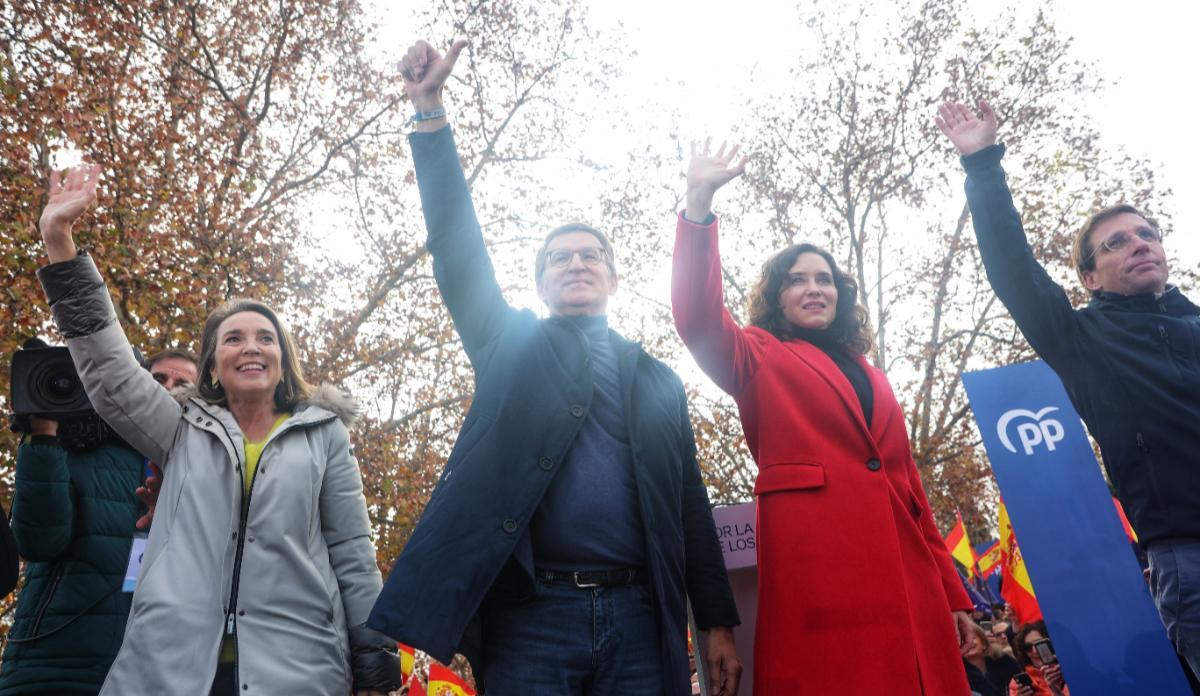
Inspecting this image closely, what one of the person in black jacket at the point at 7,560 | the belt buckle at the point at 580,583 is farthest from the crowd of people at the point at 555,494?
the person in black jacket at the point at 7,560

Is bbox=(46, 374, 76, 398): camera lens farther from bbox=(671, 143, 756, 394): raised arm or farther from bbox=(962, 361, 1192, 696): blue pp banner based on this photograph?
bbox=(962, 361, 1192, 696): blue pp banner

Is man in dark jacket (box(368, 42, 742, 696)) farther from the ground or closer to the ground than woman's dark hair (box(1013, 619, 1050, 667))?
farther from the ground

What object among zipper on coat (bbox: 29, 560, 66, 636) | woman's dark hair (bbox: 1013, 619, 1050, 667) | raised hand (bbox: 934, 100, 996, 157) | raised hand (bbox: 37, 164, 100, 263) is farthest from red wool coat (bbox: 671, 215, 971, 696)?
woman's dark hair (bbox: 1013, 619, 1050, 667)

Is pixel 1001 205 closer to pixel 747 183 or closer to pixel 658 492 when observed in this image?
pixel 658 492

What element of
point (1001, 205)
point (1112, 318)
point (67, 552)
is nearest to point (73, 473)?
point (67, 552)

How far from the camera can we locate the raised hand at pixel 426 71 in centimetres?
244

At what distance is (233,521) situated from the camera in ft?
7.60

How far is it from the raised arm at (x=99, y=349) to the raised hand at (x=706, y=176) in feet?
5.34

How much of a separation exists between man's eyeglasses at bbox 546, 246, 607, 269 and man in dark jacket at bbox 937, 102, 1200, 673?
4.16 ft

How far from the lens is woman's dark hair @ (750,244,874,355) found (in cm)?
306

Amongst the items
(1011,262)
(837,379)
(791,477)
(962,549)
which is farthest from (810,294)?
(962,549)

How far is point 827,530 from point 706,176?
42.4 inches

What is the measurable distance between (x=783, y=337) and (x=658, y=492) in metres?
0.94

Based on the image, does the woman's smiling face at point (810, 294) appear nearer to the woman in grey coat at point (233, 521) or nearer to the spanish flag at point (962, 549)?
the woman in grey coat at point (233, 521)
